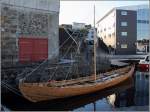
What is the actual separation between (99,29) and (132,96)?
4715 cm

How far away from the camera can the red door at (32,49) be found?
18.9m

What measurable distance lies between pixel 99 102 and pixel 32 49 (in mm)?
6973

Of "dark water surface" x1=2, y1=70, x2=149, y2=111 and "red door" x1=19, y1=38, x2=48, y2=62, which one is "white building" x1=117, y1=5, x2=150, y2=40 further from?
"dark water surface" x1=2, y1=70, x2=149, y2=111

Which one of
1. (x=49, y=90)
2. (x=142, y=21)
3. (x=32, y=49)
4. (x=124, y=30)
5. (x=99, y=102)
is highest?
(x=142, y=21)

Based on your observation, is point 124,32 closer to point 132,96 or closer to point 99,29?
point 99,29

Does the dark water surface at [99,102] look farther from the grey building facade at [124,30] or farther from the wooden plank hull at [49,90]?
the grey building facade at [124,30]

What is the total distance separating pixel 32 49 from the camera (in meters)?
19.6

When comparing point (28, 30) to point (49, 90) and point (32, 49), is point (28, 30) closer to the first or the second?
point (32, 49)

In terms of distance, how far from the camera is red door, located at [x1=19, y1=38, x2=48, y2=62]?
18856mm

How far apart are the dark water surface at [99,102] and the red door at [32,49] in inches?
166

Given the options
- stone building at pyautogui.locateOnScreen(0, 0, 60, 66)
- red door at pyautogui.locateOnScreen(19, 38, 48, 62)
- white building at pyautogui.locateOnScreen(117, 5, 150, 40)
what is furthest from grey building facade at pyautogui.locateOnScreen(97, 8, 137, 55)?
red door at pyautogui.locateOnScreen(19, 38, 48, 62)

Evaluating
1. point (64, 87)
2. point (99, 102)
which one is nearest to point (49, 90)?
point (64, 87)

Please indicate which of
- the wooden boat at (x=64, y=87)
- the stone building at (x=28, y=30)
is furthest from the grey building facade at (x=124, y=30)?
the wooden boat at (x=64, y=87)

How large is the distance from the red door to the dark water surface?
13.8 feet
